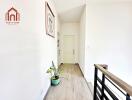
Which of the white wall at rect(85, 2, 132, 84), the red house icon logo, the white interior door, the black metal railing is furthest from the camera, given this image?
the white interior door

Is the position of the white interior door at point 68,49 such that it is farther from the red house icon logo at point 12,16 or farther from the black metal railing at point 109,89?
→ the red house icon logo at point 12,16

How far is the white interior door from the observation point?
339 inches

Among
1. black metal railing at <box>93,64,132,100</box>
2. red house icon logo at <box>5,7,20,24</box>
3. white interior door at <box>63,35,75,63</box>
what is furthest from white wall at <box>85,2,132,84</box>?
white interior door at <box>63,35,75,63</box>

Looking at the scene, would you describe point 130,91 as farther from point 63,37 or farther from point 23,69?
point 63,37

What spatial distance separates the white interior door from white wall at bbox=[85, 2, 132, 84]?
12.6ft

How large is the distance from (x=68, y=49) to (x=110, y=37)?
421 centimetres

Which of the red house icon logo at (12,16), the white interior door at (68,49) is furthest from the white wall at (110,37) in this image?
the white interior door at (68,49)

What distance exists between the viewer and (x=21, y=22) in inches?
59.6

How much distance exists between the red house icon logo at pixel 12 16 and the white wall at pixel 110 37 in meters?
3.63

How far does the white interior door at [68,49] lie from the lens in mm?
8602

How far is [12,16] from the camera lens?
1266 mm

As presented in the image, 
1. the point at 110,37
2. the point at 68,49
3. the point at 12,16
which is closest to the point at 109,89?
the point at 12,16

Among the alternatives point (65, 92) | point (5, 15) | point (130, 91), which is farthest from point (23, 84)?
point (65, 92)

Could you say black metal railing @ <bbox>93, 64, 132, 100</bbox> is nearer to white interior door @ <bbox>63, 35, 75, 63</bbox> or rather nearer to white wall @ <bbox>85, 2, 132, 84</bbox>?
white wall @ <bbox>85, 2, 132, 84</bbox>
